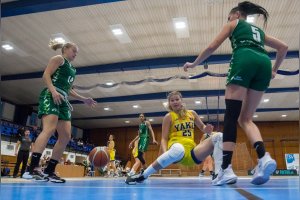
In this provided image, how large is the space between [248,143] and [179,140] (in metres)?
21.9

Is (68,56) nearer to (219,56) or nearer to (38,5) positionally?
(38,5)

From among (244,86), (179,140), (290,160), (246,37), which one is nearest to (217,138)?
(179,140)

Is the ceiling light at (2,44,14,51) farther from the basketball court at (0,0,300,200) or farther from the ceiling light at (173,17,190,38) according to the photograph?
the ceiling light at (173,17,190,38)

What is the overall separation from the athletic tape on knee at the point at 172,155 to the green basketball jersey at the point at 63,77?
163 cm

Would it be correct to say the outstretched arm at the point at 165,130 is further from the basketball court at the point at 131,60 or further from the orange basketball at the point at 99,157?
the orange basketball at the point at 99,157

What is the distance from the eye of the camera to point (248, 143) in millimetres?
23641

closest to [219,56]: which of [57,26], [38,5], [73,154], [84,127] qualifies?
[57,26]

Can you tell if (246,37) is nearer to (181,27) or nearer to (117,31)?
(181,27)

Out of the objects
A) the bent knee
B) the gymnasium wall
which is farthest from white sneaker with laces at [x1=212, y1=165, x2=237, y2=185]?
the gymnasium wall

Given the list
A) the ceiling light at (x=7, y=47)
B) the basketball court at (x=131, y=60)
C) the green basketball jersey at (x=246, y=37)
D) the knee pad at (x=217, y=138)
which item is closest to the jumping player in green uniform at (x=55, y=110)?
the basketball court at (x=131, y=60)

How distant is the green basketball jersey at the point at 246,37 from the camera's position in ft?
8.07

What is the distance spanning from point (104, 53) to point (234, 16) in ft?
30.1

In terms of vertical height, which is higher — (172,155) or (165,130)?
(165,130)

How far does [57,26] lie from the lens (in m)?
9.27
